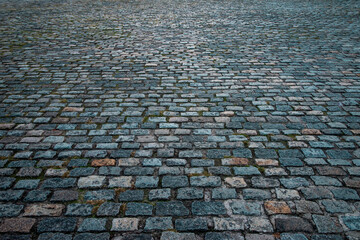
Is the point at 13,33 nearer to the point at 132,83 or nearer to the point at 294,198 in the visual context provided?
the point at 132,83

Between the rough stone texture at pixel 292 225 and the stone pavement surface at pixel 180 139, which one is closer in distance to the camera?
the rough stone texture at pixel 292 225

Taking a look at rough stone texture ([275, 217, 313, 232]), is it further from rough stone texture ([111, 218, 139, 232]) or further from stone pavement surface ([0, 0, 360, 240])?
rough stone texture ([111, 218, 139, 232])

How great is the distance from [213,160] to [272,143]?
0.87 meters

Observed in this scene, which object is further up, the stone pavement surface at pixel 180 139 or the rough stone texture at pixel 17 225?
the rough stone texture at pixel 17 225

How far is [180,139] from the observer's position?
341 centimetres

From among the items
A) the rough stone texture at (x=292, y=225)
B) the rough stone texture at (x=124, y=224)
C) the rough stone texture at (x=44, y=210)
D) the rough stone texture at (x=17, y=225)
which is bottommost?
the rough stone texture at (x=292, y=225)

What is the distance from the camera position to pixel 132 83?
5.11 meters

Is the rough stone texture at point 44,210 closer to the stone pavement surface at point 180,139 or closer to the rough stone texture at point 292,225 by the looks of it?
the stone pavement surface at point 180,139

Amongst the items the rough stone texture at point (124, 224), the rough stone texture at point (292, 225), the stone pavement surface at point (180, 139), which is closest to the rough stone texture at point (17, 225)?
the stone pavement surface at point (180, 139)

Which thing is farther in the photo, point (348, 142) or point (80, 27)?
point (80, 27)

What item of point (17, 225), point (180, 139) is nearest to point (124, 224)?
point (17, 225)

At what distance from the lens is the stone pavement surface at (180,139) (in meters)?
2.31

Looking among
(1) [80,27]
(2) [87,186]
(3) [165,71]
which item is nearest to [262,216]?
(2) [87,186]

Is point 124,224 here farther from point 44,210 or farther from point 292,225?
point 292,225
